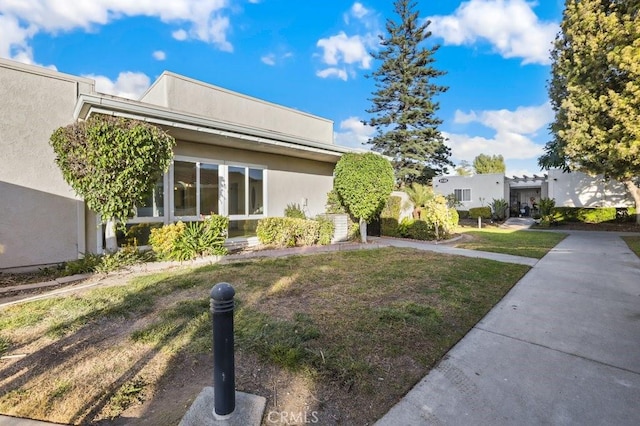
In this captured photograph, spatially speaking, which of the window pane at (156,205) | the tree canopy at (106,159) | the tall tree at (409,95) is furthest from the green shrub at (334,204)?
the tall tree at (409,95)

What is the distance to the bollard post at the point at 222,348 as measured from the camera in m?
2.11

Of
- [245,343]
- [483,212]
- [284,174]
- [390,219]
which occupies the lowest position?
[245,343]

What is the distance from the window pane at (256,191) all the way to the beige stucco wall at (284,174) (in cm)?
27

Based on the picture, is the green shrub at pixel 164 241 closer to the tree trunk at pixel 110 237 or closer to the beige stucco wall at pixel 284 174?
the tree trunk at pixel 110 237

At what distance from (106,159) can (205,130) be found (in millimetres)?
2590

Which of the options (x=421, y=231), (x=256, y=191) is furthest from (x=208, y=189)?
(x=421, y=231)

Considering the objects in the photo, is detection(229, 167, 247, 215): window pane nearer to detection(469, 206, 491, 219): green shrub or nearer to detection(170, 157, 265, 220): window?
detection(170, 157, 265, 220): window

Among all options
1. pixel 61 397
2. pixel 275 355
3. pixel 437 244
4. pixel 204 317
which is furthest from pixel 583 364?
pixel 437 244

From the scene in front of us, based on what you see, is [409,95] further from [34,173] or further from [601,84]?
[34,173]

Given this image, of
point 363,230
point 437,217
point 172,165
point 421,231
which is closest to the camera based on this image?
point 172,165

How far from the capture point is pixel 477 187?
28.6 m

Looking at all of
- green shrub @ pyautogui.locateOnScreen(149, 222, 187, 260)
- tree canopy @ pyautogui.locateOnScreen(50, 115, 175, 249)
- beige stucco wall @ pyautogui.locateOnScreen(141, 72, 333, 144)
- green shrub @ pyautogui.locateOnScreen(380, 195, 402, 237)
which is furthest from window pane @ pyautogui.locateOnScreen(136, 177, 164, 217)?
green shrub @ pyautogui.locateOnScreen(380, 195, 402, 237)

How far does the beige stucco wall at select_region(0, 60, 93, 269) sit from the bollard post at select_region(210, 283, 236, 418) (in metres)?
7.02

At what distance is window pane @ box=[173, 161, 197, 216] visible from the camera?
8414mm
